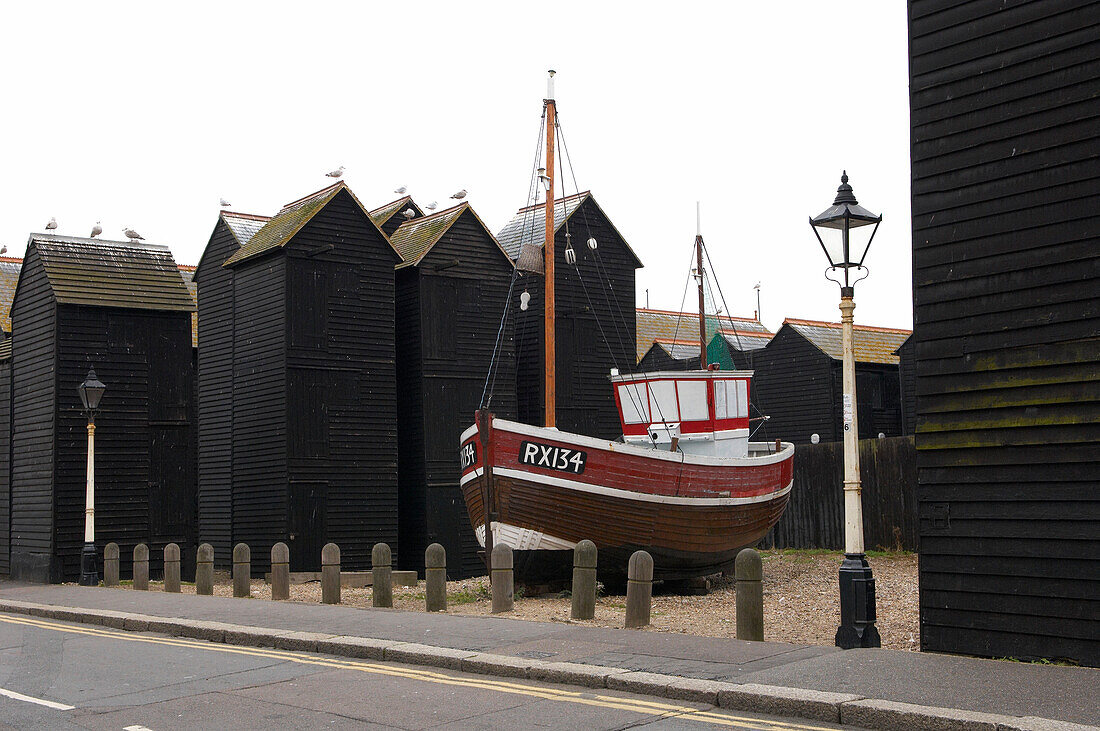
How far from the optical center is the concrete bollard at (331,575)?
17.8 meters

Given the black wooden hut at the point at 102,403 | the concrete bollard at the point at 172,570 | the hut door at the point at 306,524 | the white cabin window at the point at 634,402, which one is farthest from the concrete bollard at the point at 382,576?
the black wooden hut at the point at 102,403

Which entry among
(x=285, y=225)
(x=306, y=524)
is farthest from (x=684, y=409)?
(x=285, y=225)

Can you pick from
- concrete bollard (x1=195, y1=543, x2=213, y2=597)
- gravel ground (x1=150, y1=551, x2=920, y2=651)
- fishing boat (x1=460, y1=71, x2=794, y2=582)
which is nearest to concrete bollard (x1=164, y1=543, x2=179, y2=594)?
concrete bollard (x1=195, y1=543, x2=213, y2=597)

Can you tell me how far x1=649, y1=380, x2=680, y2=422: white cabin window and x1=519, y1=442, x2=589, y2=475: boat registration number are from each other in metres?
4.27

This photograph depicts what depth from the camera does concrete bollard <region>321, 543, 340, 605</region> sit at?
17797 mm

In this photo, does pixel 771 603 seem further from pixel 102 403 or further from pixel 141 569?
pixel 102 403

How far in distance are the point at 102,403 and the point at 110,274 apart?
128 inches

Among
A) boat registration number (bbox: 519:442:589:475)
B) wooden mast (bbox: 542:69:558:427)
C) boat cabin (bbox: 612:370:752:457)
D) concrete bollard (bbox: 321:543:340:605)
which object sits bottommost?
concrete bollard (bbox: 321:543:340:605)

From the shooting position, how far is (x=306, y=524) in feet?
81.1

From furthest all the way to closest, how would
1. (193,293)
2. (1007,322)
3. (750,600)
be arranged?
(193,293) < (750,600) < (1007,322)

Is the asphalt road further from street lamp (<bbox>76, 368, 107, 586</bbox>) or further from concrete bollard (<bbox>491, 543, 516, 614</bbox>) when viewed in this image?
street lamp (<bbox>76, 368, 107, 586</bbox>)

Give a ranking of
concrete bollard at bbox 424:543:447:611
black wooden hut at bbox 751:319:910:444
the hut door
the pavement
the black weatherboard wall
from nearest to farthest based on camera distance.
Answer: the pavement
the black weatherboard wall
concrete bollard at bbox 424:543:447:611
the hut door
black wooden hut at bbox 751:319:910:444

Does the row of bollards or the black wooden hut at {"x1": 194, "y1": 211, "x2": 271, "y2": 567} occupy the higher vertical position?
the black wooden hut at {"x1": 194, "y1": 211, "x2": 271, "y2": 567}

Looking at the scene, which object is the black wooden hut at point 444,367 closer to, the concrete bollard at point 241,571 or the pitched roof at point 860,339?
the concrete bollard at point 241,571
